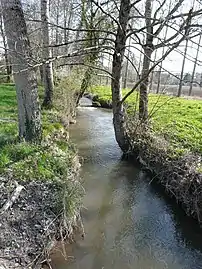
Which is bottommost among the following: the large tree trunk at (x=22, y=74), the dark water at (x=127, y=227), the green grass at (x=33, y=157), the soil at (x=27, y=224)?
the dark water at (x=127, y=227)

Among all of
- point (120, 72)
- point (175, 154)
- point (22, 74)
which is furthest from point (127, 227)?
point (120, 72)

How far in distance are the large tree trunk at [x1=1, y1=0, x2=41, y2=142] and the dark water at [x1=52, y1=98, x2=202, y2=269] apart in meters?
1.76

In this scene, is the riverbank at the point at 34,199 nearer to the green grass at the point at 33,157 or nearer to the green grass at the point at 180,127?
the green grass at the point at 33,157

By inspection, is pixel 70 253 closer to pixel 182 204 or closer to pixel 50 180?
pixel 50 180

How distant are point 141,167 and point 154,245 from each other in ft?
10.3

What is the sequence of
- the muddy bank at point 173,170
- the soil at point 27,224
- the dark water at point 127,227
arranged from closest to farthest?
the soil at point 27,224, the dark water at point 127,227, the muddy bank at point 173,170

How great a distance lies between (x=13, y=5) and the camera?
5.40m

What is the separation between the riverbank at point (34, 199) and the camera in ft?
12.4

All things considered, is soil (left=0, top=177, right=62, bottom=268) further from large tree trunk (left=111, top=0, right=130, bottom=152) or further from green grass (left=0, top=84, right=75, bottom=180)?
large tree trunk (left=111, top=0, right=130, bottom=152)

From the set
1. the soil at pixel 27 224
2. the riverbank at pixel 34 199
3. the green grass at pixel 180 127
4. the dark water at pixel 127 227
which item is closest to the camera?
the soil at pixel 27 224

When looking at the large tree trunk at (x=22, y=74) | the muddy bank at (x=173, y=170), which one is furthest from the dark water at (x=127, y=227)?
the large tree trunk at (x=22, y=74)

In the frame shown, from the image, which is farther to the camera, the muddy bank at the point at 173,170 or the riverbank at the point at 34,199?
the muddy bank at the point at 173,170

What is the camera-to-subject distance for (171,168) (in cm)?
602

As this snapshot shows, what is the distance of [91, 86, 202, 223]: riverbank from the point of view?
531 cm
